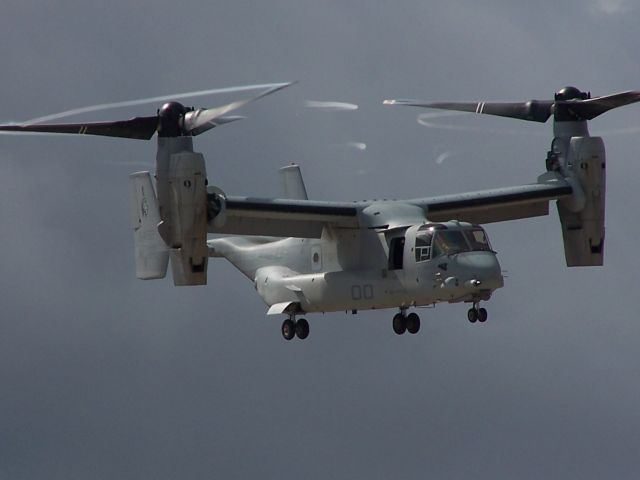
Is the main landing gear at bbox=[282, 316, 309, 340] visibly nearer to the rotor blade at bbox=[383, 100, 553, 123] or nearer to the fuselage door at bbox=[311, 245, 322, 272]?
the fuselage door at bbox=[311, 245, 322, 272]

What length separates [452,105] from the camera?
53.2 meters

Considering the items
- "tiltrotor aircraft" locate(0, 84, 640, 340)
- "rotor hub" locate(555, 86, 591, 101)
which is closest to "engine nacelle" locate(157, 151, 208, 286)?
"tiltrotor aircraft" locate(0, 84, 640, 340)

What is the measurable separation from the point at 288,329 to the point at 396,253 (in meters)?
4.62

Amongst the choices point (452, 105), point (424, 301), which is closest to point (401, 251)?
point (424, 301)

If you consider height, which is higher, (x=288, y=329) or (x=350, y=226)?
(x=350, y=226)

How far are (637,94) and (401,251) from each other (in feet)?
27.9

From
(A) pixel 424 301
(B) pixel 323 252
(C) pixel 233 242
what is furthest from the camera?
(C) pixel 233 242

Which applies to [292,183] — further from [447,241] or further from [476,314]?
[476,314]

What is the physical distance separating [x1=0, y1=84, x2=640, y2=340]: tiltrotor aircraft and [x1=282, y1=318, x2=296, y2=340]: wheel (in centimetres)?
3

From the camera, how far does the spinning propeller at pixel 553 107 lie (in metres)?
52.9

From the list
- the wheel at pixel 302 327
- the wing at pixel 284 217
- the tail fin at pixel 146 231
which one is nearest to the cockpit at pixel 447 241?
the wing at pixel 284 217

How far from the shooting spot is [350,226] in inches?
2019

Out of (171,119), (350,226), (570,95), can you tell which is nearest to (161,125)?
(171,119)

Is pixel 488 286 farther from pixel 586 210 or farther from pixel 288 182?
pixel 288 182
